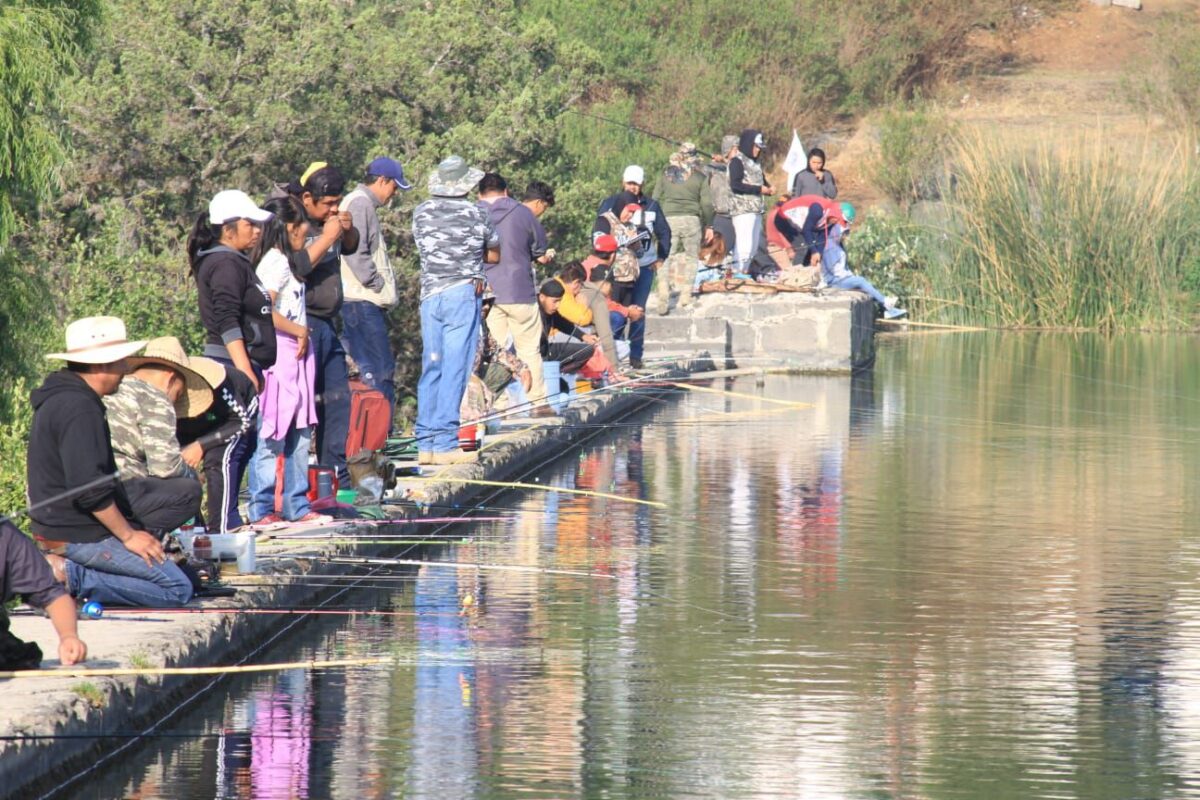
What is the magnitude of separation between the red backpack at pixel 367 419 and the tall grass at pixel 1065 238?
21.0 meters

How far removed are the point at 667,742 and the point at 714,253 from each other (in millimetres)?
18145

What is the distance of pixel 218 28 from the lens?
2861 cm

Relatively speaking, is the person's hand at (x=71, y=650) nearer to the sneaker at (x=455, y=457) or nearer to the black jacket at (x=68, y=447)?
the black jacket at (x=68, y=447)

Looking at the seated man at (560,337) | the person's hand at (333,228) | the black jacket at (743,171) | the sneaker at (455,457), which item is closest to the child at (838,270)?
the black jacket at (743,171)

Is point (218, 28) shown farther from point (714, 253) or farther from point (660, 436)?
point (660, 436)

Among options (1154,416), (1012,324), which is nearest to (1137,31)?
(1012,324)

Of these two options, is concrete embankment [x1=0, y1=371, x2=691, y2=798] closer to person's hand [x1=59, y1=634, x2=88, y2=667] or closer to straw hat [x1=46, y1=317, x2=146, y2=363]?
person's hand [x1=59, y1=634, x2=88, y2=667]

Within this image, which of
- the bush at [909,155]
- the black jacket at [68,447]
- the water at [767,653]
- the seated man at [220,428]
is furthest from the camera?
the bush at [909,155]

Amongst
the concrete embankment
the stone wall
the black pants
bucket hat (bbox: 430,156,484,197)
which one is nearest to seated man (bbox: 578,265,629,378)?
the stone wall

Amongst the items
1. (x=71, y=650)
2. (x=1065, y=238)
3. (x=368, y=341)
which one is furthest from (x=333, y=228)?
(x=1065, y=238)

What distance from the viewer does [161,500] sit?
350 inches

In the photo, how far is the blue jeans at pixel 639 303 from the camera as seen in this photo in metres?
21.0

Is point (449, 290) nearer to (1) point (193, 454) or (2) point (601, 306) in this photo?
(1) point (193, 454)

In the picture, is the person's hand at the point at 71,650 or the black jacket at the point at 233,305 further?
the black jacket at the point at 233,305
